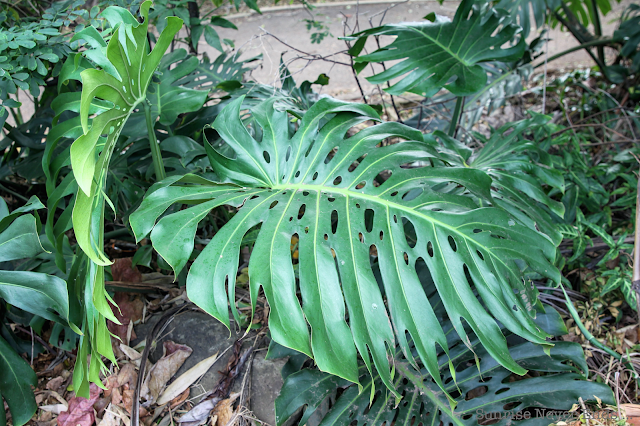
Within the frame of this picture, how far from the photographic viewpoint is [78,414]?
1438 millimetres

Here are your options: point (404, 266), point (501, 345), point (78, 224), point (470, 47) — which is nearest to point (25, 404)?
point (78, 224)

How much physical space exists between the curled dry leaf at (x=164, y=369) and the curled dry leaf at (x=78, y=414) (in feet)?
0.58

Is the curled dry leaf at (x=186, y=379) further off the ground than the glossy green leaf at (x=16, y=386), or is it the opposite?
the glossy green leaf at (x=16, y=386)

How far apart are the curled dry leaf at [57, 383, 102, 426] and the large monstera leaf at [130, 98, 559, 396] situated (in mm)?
809

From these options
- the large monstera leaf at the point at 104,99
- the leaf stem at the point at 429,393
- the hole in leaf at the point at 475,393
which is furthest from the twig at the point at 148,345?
the hole in leaf at the point at 475,393

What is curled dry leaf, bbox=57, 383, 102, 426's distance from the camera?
1.43m

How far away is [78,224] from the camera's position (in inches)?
34.7

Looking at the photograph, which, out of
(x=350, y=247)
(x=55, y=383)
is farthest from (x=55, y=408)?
(x=350, y=247)

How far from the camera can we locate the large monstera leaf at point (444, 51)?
5.50 ft

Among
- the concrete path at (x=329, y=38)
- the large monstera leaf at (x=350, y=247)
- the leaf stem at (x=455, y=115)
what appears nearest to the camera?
the large monstera leaf at (x=350, y=247)

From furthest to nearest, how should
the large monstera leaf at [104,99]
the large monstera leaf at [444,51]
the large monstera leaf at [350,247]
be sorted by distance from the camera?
the large monstera leaf at [444,51]
the large monstera leaf at [350,247]
the large monstera leaf at [104,99]

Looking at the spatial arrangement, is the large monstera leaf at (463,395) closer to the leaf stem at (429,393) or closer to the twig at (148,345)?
the leaf stem at (429,393)

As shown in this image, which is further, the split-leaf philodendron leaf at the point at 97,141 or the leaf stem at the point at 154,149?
the leaf stem at the point at 154,149

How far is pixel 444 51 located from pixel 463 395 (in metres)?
1.27
